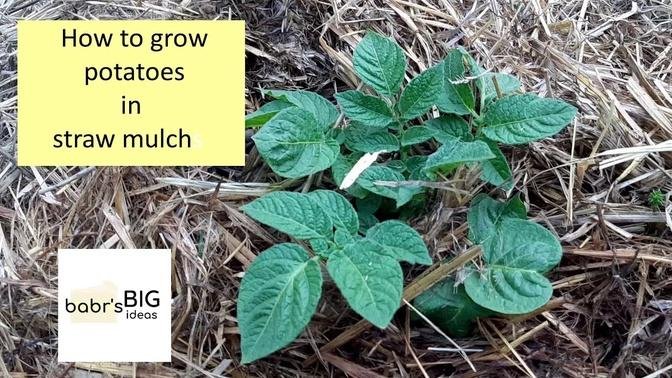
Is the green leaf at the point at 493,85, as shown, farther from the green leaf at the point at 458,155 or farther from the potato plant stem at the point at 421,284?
the potato plant stem at the point at 421,284

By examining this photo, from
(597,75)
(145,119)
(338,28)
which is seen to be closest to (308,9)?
(338,28)

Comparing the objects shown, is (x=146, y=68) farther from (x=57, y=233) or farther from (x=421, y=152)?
(x=421, y=152)

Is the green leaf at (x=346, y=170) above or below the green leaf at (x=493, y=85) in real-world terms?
below

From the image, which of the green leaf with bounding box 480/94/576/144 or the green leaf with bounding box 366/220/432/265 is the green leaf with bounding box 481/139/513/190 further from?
the green leaf with bounding box 366/220/432/265

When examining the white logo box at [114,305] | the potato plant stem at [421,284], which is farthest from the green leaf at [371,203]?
the white logo box at [114,305]

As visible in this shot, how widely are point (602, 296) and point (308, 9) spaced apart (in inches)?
23.6

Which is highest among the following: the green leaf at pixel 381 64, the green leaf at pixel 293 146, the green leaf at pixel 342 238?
the green leaf at pixel 381 64

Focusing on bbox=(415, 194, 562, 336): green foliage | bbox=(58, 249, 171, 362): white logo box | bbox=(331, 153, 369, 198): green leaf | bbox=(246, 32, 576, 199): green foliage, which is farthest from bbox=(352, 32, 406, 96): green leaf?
bbox=(58, 249, 171, 362): white logo box

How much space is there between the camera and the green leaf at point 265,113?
35.9 inches

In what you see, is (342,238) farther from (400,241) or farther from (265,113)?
(265,113)

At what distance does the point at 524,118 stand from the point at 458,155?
0.12m

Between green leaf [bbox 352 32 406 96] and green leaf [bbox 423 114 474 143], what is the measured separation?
0.07 meters

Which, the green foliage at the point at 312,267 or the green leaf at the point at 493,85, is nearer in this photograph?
the green foliage at the point at 312,267

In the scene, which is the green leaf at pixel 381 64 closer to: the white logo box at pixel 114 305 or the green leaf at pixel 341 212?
the green leaf at pixel 341 212
